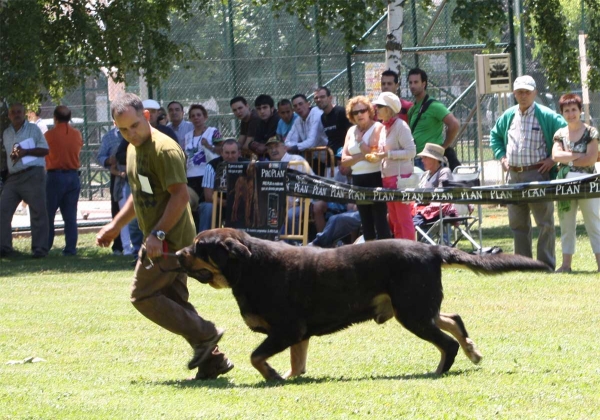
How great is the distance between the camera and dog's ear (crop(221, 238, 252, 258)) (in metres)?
6.68

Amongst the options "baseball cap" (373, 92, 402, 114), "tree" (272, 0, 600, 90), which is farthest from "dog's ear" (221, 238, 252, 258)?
"tree" (272, 0, 600, 90)

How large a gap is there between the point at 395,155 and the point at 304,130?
10.9 feet

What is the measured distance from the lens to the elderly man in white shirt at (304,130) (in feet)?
49.8

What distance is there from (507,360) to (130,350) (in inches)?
118

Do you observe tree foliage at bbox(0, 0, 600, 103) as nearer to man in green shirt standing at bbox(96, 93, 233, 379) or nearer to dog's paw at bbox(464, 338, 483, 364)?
man in green shirt standing at bbox(96, 93, 233, 379)

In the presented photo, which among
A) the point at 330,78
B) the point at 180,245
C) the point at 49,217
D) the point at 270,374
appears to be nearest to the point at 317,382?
the point at 270,374

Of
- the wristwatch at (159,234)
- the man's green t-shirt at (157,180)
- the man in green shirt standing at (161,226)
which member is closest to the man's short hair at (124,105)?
the man in green shirt standing at (161,226)

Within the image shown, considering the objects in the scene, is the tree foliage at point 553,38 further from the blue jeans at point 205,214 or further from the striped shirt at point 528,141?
the blue jeans at point 205,214

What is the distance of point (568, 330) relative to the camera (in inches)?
327

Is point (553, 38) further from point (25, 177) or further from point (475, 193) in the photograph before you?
point (25, 177)

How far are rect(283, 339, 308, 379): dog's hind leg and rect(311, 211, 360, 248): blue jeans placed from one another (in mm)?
6820

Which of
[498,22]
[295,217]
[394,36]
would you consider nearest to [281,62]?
[394,36]

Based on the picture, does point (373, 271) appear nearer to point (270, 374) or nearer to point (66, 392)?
point (270, 374)

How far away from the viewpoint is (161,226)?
22.4ft
